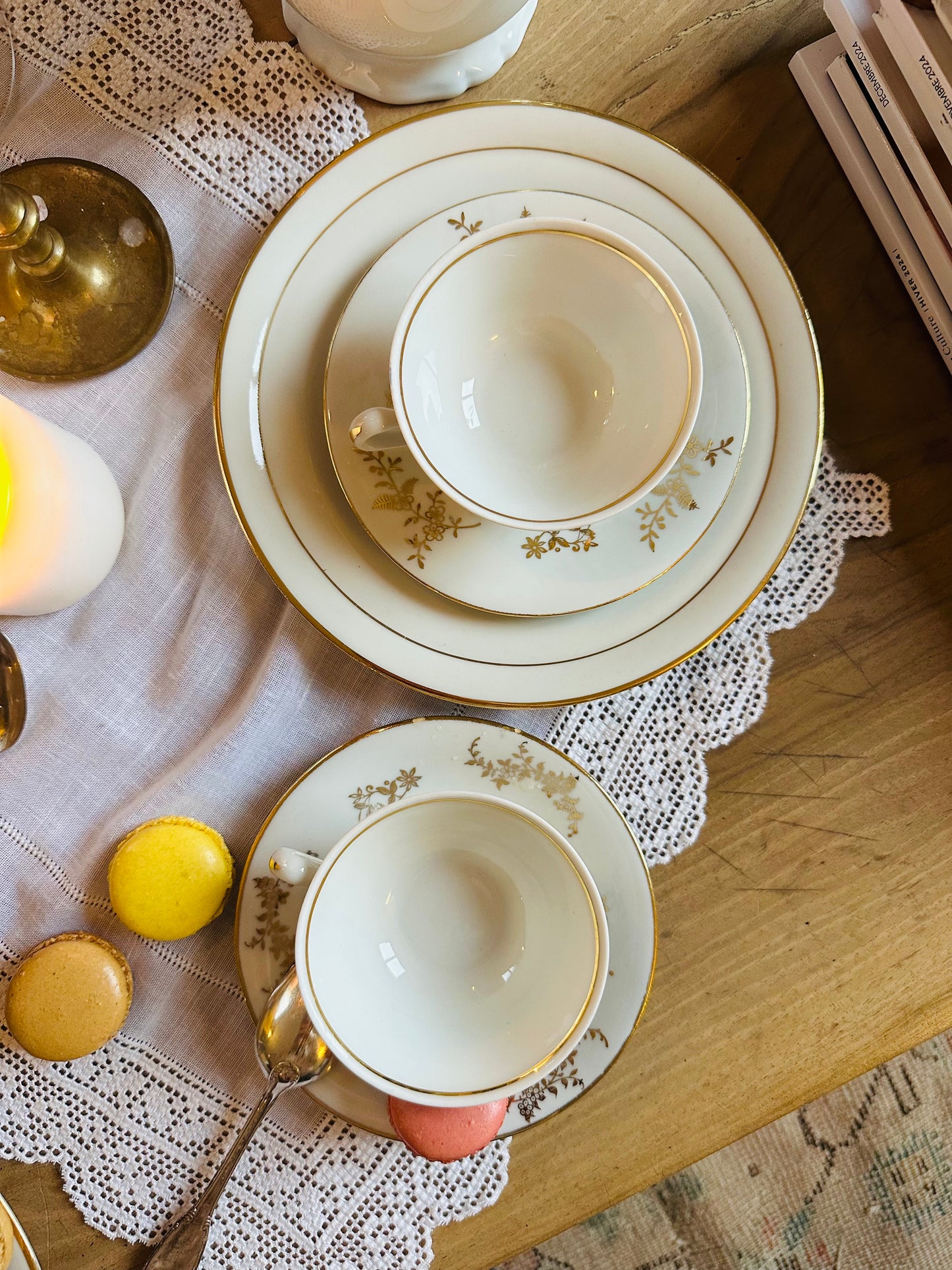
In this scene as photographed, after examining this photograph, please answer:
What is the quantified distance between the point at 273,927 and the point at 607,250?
1.94 feet

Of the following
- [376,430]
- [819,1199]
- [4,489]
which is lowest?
[819,1199]

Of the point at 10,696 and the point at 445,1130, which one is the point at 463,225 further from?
the point at 445,1130

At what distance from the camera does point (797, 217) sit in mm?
816

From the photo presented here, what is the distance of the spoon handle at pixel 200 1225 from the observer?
2.45 feet

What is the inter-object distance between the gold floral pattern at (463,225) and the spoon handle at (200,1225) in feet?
2.29

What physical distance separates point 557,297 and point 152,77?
40cm

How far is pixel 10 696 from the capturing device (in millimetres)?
→ 756

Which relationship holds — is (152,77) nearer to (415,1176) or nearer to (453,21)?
(453,21)

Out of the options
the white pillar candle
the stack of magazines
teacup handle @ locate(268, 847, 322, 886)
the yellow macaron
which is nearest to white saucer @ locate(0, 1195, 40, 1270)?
the yellow macaron

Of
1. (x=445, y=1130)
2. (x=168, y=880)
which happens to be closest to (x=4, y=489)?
(x=168, y=880)

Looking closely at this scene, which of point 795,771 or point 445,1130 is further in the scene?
point 795,771

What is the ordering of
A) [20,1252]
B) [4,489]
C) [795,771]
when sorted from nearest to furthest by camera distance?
[4,489] → [20,1252] → [795,771]

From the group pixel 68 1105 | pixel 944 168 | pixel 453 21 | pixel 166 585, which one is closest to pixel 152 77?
pixel 453 21

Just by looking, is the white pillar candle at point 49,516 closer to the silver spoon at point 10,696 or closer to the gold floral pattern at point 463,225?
the silver spoon at point 10,696
